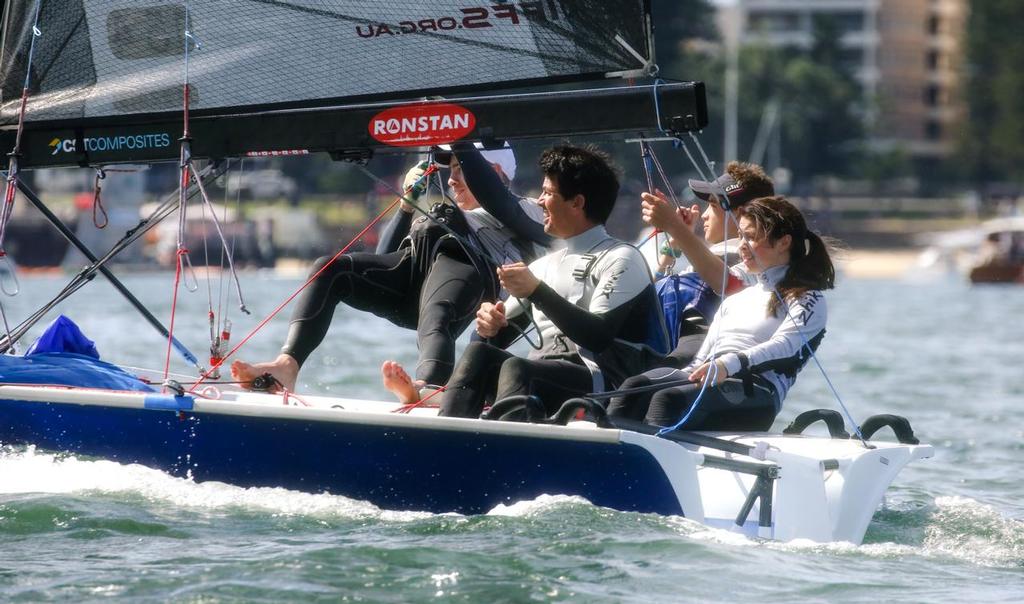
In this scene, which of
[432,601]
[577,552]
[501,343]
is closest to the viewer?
[432,601]

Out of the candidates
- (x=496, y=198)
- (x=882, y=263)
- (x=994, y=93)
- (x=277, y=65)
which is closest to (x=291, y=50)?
(x=277, y=65)

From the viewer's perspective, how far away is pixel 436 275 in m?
5.48

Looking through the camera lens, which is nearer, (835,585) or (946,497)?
(835,585)

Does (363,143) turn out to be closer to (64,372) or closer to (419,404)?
(419,404)

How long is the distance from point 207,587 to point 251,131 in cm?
162

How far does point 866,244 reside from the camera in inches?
1825

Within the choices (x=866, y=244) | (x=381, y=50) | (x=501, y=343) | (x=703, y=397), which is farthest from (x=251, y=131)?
(x=866, y=244)

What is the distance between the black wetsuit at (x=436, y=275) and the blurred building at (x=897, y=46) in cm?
5833

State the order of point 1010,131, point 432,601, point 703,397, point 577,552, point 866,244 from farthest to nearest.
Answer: point 1010,131, point 866,244, point 703,397, point 577,552, point 432,601

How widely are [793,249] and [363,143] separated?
130 centimetres

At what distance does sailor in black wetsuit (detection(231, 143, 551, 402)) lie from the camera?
5.29 m

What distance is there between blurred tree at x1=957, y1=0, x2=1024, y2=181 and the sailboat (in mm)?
51503

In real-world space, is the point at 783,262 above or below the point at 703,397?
above

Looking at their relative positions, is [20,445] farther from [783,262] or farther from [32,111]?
[783,262]
